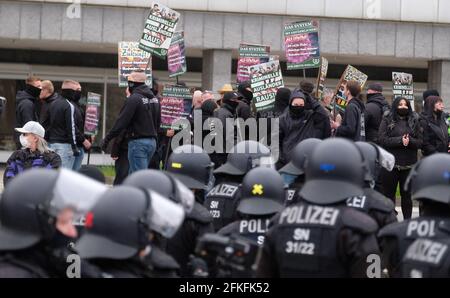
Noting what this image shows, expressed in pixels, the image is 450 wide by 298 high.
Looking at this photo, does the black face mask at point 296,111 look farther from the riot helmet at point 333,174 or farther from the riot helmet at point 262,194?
the riot helmet at point 333,174

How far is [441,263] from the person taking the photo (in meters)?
5.14

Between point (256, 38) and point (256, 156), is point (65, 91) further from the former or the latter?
point (256, 38)

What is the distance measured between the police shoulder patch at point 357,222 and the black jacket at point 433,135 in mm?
7545

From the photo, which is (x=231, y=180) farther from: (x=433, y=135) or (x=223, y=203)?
(x=433, y=135)

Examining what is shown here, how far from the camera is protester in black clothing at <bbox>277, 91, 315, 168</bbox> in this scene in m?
11.7


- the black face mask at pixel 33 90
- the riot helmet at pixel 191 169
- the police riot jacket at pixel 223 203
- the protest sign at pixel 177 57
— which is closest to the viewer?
the riot helmet at pixel 191 169

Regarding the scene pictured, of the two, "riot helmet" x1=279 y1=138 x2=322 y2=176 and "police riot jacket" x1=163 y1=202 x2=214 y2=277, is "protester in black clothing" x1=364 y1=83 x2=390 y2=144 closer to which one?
"riot helmet" x1=279 y1=138 x2=322 y2=176

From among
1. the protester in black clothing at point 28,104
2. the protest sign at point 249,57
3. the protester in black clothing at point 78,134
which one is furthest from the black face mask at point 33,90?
the protest sign at point 249,57

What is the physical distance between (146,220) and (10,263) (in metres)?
0.66

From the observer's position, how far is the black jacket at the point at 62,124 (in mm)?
12812

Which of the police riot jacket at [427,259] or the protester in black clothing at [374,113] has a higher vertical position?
the protester in black clothing at [374,113]

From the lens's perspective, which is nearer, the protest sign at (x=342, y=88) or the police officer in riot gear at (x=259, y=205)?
the police officer in riot gear at (x=259, y=205)

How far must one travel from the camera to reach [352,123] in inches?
490
